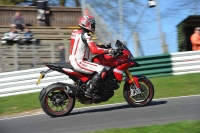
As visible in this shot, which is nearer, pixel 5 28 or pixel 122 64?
pixel 122 64

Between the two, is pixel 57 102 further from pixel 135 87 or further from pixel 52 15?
pixel 52 15

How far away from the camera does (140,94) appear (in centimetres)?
891

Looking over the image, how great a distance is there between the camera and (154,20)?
1488 cm

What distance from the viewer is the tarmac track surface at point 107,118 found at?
739cm

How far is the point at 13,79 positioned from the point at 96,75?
6.19 m

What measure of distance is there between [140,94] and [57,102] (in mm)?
1661

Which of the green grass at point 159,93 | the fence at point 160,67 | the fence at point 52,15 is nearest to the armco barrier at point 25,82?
the fence at point 160,67

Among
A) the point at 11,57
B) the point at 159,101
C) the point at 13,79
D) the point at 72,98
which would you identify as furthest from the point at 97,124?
the point at 11,57

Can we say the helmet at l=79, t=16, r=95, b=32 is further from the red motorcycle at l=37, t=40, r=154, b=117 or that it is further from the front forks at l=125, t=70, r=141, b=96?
the front forks at l=125, t=70, r=141, b=96

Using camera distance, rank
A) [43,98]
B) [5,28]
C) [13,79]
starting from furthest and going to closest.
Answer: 1. [5,28]
2. [13,79]
3. [43,98]

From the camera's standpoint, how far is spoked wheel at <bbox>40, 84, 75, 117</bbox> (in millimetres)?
8562

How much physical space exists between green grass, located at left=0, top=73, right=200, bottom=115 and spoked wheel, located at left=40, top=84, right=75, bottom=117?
69.4 inches

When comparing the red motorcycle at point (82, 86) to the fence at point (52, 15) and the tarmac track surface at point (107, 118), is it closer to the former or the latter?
the tarmac track surface at point (107, 118)

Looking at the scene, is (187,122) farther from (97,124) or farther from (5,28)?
(5,28)
